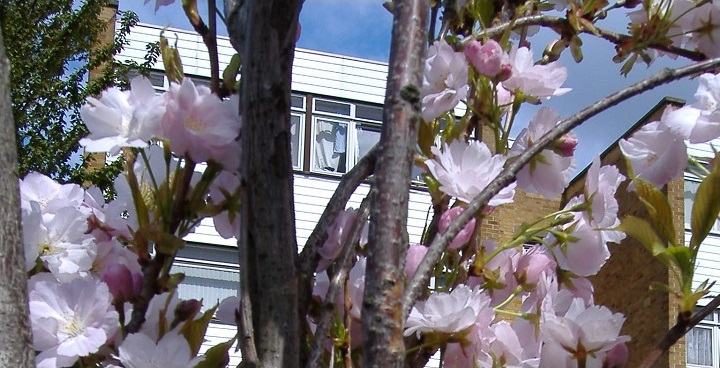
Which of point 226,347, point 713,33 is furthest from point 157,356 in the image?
point 713,33

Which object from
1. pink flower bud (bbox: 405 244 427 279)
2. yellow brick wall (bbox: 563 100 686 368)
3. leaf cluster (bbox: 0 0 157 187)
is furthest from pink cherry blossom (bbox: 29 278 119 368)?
yellow brick wall (bbox: 563 100 686 368)

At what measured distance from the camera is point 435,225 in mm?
966

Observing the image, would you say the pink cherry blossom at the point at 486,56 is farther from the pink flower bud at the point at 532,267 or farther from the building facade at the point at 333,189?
the building facade at the point at 333,189

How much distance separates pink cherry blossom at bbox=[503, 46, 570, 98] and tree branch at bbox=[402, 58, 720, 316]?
0.69ft

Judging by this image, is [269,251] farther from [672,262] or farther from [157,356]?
[672,262]

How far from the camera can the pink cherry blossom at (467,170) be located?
2.95 ft

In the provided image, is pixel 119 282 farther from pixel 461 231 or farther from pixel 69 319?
pixel 461 231

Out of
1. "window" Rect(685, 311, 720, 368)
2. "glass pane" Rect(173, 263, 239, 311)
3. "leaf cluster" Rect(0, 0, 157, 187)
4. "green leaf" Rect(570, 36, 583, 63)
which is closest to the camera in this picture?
"green leaf" Rect(570, 36, 583, 63)

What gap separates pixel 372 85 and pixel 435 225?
8283 millimetres

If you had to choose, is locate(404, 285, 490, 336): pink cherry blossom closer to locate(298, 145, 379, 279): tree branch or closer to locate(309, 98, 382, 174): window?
locate(298, 145, 379, 279): tree branch

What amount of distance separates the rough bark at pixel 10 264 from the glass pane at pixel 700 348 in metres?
10.5

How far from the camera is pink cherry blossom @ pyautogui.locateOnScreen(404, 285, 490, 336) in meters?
0.84

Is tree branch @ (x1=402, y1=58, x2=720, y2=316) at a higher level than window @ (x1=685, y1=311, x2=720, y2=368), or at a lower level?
lower

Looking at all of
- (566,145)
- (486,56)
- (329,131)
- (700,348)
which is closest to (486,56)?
(486,56)
